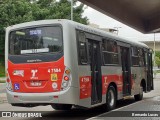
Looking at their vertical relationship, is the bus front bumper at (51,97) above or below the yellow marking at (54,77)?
below

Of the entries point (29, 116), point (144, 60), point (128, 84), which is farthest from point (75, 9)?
point (29, 116)

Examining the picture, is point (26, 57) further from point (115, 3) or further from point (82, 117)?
point (115, 3)

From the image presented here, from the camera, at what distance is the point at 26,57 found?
11758mm

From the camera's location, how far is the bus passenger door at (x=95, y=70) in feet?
41.1

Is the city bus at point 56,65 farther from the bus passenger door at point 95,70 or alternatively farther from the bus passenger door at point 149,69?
the bus passenger door at point 149,69

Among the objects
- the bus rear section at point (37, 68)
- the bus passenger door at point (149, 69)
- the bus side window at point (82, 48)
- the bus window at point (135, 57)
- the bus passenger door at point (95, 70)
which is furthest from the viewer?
the bus passenger door at point (149, 69)

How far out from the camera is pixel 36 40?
1179 cm

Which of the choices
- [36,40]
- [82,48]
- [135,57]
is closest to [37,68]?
[36,40]

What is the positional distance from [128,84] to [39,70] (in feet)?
19.1

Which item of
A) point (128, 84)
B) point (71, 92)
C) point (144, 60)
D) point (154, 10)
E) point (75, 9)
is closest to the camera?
point (71, 92)

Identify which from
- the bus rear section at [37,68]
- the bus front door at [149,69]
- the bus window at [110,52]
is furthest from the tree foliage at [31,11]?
the bus rear section at [37,68]

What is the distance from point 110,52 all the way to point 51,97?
3927 mm

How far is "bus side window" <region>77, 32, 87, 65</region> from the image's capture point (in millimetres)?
11780

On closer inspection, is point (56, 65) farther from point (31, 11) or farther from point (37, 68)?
point (31, 11)
